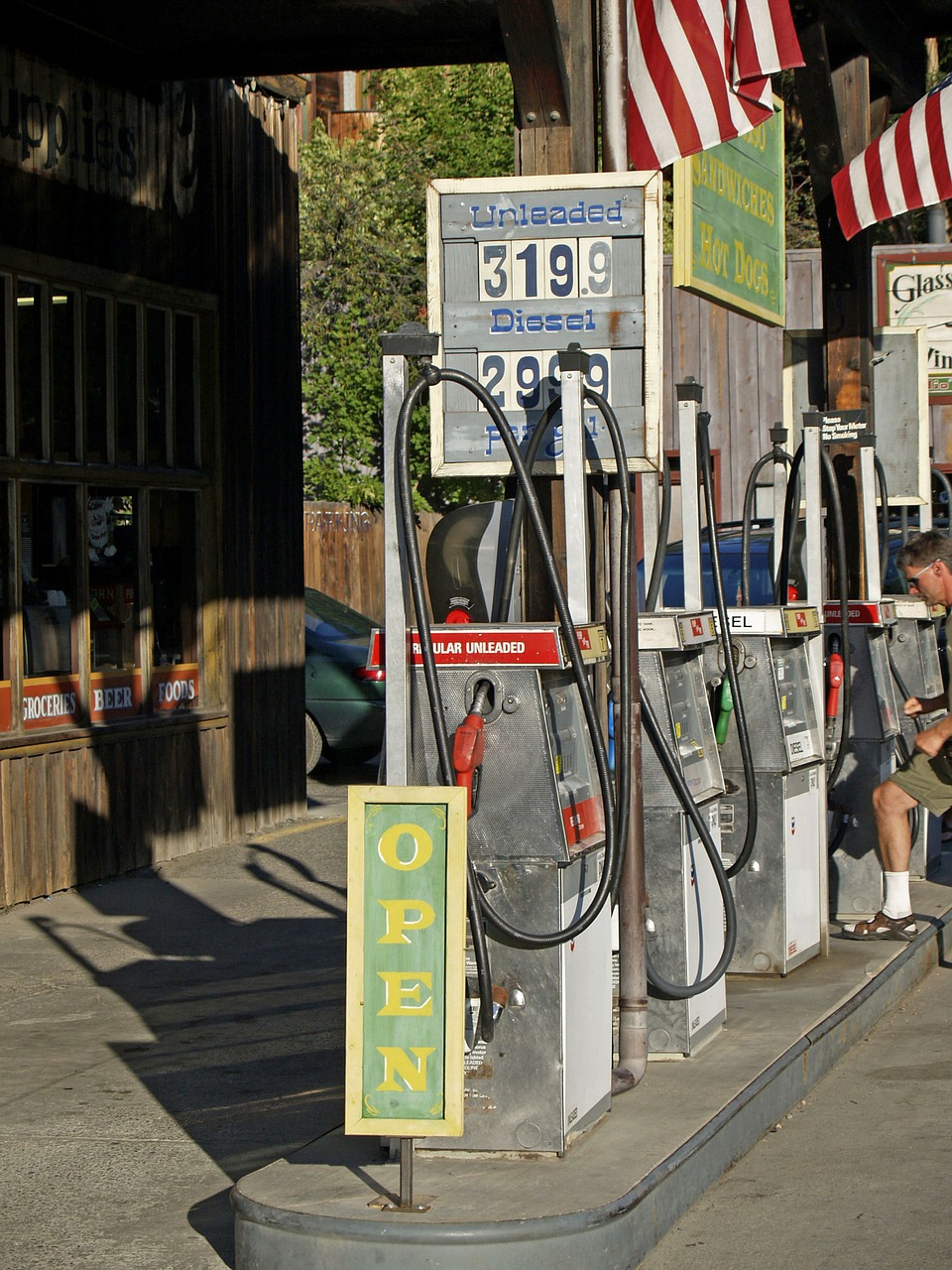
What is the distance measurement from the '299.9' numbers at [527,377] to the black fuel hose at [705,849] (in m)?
1.03

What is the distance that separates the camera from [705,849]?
604 cm

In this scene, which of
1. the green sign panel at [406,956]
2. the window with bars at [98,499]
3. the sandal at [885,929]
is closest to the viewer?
the green sign panel at [406,956]

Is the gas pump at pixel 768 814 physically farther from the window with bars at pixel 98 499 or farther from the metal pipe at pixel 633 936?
the window with bars at pixel 98 499

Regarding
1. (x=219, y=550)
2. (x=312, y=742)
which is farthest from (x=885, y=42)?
(x=312, y=742)

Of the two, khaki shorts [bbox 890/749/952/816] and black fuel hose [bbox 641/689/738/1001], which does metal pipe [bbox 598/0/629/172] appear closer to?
black fuel hose [bbox 641/689/738/1001]

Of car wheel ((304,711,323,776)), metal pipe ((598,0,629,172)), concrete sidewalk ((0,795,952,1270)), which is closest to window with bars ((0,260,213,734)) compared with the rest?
concrete sidewalk ((0,795,952,1270))

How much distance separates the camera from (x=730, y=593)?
15297 millimetres

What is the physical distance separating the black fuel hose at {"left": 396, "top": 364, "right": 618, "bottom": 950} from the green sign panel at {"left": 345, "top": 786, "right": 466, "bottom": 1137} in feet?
0.61

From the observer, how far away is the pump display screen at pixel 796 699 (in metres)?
7.43

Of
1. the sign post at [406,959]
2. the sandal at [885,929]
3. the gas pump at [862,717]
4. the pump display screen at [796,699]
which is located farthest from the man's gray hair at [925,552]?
the sign post at [406,959]

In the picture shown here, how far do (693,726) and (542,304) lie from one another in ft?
5.39

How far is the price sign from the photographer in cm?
A: 566

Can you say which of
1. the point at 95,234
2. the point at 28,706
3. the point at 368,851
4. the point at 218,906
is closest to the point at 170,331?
the point at 95,234

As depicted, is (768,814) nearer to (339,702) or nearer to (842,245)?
(842,245)
